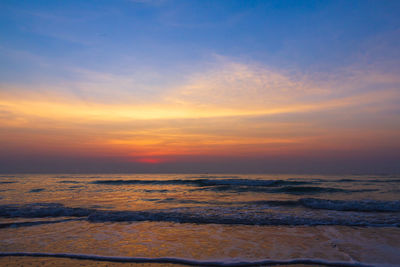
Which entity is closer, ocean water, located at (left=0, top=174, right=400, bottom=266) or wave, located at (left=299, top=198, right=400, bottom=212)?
ocean water, located at (left=0, top=174, right=400, bottom=266)

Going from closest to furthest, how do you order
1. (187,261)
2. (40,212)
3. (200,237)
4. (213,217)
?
(187,261) < (200,237) < (213,217) < (40,212)

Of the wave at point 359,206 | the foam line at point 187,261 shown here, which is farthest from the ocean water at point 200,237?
the wave at point 359,206

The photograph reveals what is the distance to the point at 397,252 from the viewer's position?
5746 mm

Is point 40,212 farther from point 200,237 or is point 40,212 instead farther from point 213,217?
point 200,237

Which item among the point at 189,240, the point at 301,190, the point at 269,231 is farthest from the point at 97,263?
the point at 301,190

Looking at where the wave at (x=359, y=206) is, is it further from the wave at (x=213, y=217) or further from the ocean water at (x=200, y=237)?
the ocean water at (x=200, y=237)

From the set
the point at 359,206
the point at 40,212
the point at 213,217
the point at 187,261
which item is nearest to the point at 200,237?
the point at 187,261

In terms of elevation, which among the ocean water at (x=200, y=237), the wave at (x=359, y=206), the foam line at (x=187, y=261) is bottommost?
the wave at (x=359, y=206)

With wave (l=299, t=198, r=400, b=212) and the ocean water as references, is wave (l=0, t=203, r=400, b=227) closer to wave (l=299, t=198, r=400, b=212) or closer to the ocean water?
the ocean water

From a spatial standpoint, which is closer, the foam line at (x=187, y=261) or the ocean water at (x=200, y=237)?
the foam line at (x=187, y=261)

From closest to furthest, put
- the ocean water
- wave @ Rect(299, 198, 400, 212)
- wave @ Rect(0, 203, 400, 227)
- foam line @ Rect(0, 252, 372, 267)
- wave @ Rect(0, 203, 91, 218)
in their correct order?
foam line @ Rect(0, 252, 372, 267), the ocean water, wave @ Rect(0, 203, 400, 227), wave @ Rect(0, 203, 91, 218), wave @ Rect(299, 198, 400, 212)

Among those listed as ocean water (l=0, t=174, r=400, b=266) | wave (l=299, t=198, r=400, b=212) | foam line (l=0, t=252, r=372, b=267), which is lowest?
wave (l=299, t=198, r=400, b=212)

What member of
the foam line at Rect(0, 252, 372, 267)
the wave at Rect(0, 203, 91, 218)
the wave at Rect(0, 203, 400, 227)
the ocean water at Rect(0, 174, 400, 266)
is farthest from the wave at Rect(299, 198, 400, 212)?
the wave at Rect(0, 203, 91, 218)

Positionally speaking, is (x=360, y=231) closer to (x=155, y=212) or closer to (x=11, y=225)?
(x=155, y=212)
